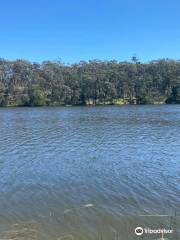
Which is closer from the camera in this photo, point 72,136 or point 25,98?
point 72,136

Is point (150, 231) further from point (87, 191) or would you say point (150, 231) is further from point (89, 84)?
point (89, 84)

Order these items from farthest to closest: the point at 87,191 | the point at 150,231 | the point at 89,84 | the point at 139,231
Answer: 1. the point at 89,84
2. the point at 87,191
3. the point at 139,231
4. the point at 150,231

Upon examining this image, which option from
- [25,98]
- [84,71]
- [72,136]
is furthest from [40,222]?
[84,71]

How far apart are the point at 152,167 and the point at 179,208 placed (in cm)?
1017

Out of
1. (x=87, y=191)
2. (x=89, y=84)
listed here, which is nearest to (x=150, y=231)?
(x=87, y=191)

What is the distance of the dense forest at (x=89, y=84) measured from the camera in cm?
17088

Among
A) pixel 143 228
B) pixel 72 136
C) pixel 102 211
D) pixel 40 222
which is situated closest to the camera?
pixel 143 228

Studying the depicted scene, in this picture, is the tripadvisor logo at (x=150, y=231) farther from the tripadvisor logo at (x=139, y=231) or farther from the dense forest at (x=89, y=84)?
the dense forest at (x=89, y=84)

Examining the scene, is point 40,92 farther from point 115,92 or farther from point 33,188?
point 33,188

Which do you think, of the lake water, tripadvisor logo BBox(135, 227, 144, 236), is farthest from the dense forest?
tripadvisor logo BBox(135, 227, 144, 236)

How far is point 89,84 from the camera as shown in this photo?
568 ft

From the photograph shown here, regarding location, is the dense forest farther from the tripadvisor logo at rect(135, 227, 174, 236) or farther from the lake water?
the tripadvisor logo at rect(135, 227, 174, 236)

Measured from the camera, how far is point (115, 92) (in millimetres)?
173375

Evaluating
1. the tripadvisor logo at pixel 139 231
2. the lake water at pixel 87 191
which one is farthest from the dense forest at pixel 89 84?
the tripadvisor logo at pixel 139 231
